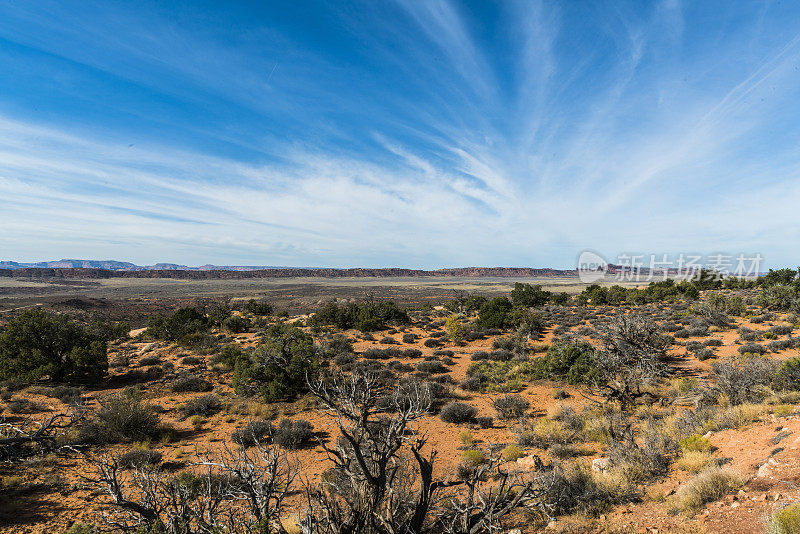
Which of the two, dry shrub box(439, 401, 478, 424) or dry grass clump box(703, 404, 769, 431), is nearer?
dry grass clump box(703, 404, 769, 431)

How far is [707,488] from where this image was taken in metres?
5.11

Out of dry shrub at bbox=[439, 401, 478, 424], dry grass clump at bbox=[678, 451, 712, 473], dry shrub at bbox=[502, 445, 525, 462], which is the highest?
dry grass clump at bbox=[678, 451, 712, 473]

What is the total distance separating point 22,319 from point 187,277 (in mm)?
177383

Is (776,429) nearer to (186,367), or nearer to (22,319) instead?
(186,367)

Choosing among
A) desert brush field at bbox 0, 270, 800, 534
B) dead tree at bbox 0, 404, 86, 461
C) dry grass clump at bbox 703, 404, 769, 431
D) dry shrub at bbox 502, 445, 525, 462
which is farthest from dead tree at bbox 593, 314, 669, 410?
dead tree at bbox 0, 404, 86, 461

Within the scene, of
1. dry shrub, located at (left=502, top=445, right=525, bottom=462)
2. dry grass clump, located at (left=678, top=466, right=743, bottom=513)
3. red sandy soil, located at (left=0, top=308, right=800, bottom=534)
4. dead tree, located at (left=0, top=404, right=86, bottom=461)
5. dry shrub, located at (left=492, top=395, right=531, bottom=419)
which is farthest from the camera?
dry shrub, located at (left=492, top=395, right=531, bottom=419)

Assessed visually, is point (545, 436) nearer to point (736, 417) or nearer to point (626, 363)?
point (736, 417)

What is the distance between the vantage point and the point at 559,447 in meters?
8.00

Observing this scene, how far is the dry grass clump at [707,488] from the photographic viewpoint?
16.4ft

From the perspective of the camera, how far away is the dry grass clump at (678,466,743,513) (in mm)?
5012

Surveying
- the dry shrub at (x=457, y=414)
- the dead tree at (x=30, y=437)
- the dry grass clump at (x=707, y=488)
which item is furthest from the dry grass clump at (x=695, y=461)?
the dead tree at (x=30, y=437)

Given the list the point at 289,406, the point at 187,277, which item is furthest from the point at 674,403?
the point at 187,277

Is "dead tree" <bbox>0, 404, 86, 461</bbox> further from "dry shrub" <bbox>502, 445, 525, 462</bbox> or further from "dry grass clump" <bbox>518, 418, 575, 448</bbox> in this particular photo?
"dry grass clump" <bbox>518, 418, 575, 448</bbox>

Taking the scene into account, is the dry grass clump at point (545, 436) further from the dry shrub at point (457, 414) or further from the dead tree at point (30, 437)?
the dead tree at point (30, 437)
